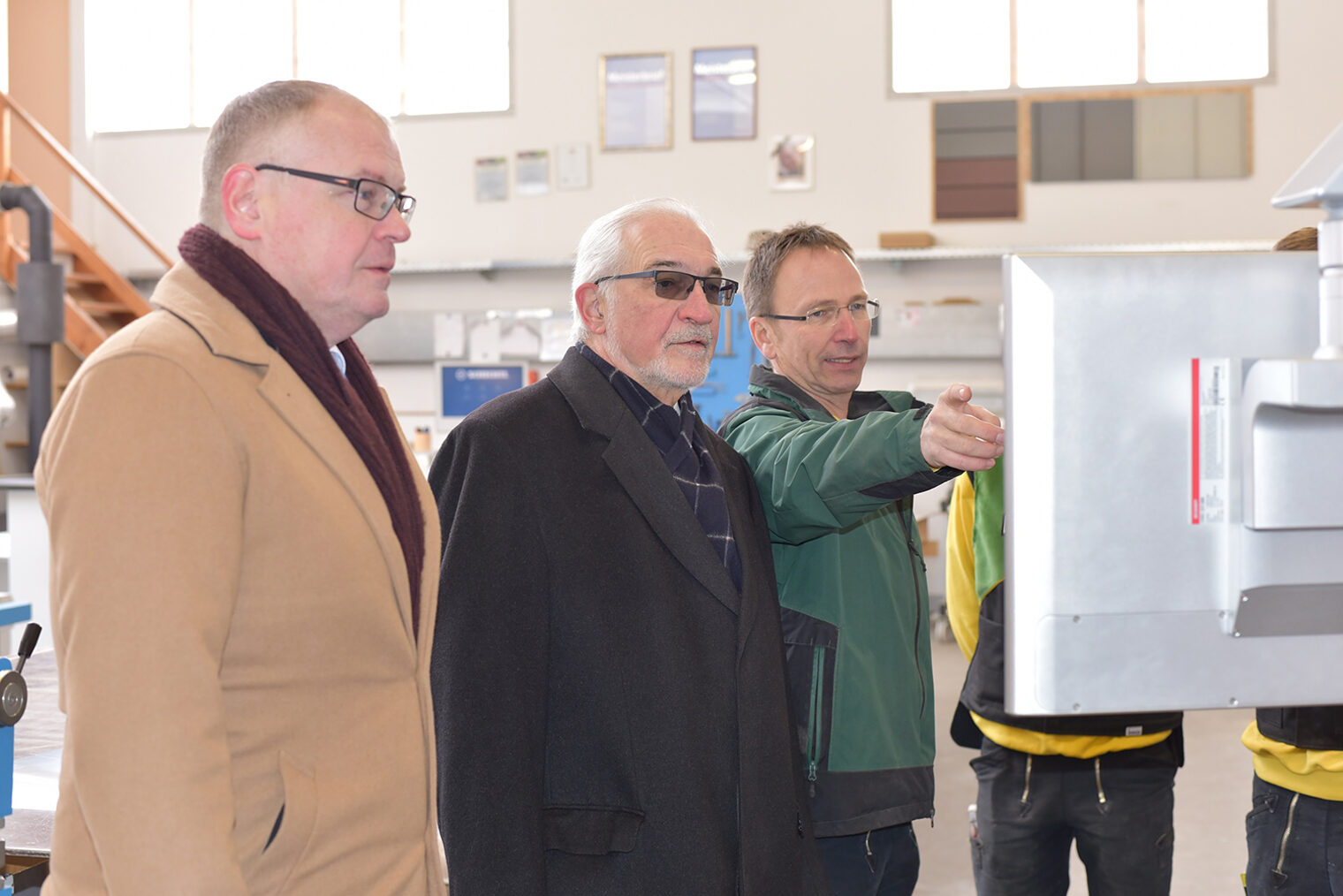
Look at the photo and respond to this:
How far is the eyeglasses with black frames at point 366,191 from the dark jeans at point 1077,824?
151 centimetres

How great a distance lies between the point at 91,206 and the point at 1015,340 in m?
10.8

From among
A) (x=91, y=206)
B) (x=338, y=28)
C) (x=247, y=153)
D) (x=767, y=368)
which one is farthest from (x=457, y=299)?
(x=247, y=153)

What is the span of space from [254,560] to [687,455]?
0.74 metres

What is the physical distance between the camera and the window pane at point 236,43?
9.71 metres

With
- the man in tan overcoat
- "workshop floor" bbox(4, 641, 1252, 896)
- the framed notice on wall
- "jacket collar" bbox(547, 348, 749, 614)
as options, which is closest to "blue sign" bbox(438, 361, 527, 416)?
the framed notice on wall

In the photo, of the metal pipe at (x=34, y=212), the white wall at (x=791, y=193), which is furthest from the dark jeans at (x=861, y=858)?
the white wall at (x=791, y=193)

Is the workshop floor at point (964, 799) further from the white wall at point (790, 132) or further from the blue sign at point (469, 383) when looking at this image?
the white wall at point (790, 132)

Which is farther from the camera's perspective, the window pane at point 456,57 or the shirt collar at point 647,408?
the window pane at point 456,57

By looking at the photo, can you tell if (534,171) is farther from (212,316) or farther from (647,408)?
(212,316)

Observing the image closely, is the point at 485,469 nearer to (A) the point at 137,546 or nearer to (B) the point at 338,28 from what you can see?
(A) the point at 137,546

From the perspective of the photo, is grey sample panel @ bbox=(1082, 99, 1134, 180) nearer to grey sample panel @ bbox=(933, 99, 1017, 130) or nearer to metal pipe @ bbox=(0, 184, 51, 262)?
grey sample panel @ bbox=(933, 99, 1017, 130)

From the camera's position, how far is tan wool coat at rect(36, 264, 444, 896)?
0.94 meters

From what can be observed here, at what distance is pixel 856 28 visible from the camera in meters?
8.96

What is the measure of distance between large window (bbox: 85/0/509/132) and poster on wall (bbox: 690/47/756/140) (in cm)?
156
